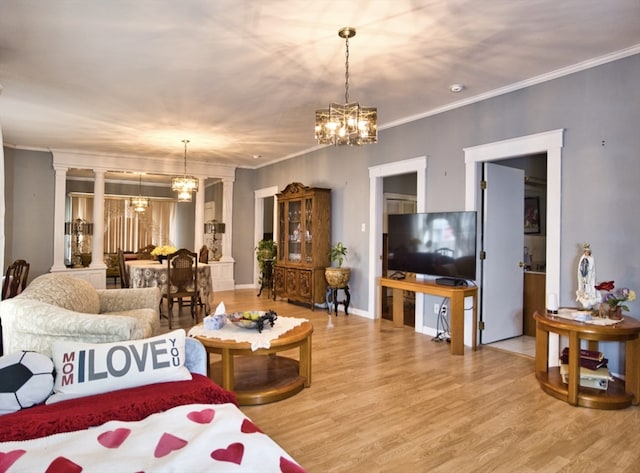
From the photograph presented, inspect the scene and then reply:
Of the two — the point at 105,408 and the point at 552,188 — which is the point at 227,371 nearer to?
the point at 105,408

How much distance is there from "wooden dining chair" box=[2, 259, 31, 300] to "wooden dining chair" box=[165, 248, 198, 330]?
1649 millimetres

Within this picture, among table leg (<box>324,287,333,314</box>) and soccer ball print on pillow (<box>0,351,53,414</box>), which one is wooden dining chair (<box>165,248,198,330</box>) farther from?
soccer ball print on pillow (<box>0,351,53,414</box>)

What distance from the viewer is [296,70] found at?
373 centimetres

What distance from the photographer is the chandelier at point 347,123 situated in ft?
9.87

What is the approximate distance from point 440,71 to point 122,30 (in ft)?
8.78

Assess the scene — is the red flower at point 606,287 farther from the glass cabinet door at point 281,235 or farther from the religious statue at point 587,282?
the glass cabinet door at point 281,235

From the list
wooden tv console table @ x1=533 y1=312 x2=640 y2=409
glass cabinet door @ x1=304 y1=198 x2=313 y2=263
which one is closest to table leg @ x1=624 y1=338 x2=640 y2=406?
wooden tv console table @ x1=533 y1=312 x2=640 y2=409

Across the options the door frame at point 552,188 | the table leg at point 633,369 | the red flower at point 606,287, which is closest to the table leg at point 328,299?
the door frame at point 552,188

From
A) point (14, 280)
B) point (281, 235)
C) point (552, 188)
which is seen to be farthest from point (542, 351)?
point (14, 280)

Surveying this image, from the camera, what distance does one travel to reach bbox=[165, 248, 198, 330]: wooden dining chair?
217 inches

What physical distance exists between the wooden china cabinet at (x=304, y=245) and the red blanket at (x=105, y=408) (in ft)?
14.4

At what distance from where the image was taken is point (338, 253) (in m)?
6.29

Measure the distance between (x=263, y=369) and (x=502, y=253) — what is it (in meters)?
2.93

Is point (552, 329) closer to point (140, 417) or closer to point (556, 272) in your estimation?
point (556, 272)
